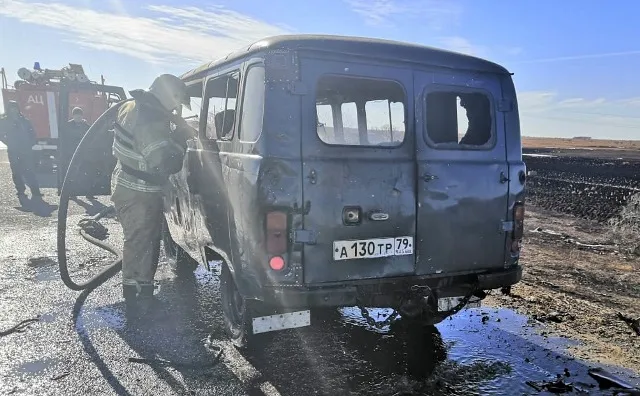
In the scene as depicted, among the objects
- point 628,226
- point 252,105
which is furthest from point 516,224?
point 628,226

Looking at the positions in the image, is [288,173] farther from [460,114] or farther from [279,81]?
[460,114]

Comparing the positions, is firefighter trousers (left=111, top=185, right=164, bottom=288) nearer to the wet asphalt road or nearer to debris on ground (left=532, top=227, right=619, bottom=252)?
the wet asphalt road

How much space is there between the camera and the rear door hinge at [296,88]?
128 inches

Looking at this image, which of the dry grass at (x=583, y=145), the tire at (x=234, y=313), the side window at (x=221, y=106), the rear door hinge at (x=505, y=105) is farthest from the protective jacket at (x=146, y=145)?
the dry grass at (x=583, y=145)

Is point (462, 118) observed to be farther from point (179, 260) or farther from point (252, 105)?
point (179, 260)

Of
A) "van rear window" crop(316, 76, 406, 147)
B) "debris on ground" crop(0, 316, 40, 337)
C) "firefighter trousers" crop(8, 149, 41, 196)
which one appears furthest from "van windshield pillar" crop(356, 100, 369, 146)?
"firefighter trousers" crop(8, 149, 41, 196)

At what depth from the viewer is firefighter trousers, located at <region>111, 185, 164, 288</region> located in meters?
4.83

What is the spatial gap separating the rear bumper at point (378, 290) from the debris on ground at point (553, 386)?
75 cm

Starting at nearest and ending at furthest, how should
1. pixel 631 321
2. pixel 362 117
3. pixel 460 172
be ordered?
pixel 460 172
pixel 362 117
pixel 631 321

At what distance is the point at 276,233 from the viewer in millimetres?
3207

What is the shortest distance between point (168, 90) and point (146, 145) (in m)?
0.55

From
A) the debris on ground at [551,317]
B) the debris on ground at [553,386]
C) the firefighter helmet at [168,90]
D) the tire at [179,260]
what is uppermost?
the firefighter helmet at [168,90]

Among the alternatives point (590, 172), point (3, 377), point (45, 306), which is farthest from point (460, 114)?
point (590, 172)

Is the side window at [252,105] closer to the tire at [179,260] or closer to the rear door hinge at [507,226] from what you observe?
the rear door hinge at [507,226]
